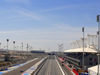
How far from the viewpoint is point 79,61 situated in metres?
84.9

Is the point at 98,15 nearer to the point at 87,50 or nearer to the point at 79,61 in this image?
the point at 79,61

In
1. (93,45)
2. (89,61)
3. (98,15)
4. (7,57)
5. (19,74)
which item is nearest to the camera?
(98,15)

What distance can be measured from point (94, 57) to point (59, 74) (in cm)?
3863

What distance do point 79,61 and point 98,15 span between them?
50.5 meters

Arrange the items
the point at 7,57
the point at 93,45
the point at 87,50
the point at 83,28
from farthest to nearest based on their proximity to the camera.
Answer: the point at 93,45 < the point at 7,57 < the point at 87,50 < the point at 83,28

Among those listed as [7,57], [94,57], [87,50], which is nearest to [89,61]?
[94,57]

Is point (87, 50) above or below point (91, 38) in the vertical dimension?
below

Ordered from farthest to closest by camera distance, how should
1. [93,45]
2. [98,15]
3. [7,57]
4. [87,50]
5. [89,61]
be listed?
[93,45], [7,57], [87,50], [89,61], [98,15]

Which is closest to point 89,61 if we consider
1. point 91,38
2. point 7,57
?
point 91,38

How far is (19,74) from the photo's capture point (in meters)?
47.7

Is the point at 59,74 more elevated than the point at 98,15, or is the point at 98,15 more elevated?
the point at 98,15

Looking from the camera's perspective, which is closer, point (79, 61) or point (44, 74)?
point (44, 74)

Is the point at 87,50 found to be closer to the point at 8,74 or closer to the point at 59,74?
the point at 59,74

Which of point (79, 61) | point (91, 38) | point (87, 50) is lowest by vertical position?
point (79, 61)
